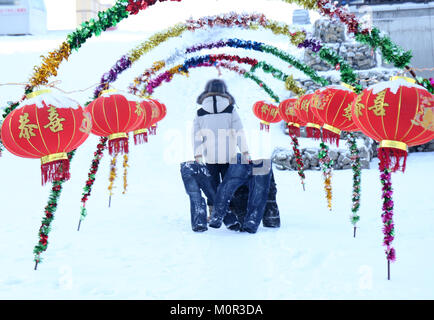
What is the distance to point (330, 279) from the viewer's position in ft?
10.8

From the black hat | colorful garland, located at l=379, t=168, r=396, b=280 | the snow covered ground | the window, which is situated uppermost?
the window

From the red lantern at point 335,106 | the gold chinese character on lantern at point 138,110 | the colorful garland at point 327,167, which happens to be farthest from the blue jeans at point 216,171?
the colorful garland at point 327,167

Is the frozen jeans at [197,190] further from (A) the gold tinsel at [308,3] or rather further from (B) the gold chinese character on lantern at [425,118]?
(B) the gold chinese character on lantern at [425,118]

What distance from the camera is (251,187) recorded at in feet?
16.1

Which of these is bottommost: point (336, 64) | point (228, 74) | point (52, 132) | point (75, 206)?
point (75, 206)

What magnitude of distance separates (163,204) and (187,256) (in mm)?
2991

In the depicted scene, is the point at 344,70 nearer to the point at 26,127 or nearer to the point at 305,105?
the point at 305,105

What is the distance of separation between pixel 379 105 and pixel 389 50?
90 cm

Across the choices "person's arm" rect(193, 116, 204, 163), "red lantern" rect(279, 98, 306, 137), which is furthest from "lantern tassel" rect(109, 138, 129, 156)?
"red lantern" rect(279, 98, 306, 137)

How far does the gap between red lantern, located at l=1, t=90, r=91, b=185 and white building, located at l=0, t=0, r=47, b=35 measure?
862 inches

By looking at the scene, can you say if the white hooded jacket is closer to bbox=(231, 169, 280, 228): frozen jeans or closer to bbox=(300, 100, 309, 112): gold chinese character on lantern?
bbox=(231, 169, 280, 228): frozen jeans

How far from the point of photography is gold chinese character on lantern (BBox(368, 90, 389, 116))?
2826 mm
